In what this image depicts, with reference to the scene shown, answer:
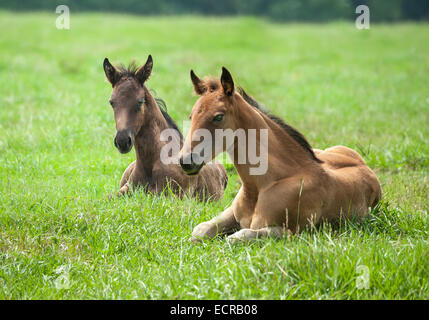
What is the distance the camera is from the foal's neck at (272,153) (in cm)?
509

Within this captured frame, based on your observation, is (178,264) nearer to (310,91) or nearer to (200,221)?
(200,221)

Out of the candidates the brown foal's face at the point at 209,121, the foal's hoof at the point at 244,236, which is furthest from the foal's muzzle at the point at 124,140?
the foal's hoof at the point at 244,236

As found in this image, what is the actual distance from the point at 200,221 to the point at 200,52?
58.3 feet

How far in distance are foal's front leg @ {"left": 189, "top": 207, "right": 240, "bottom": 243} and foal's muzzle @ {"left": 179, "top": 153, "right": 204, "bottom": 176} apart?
0.74 m

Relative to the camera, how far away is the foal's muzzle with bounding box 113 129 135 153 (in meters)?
6.13

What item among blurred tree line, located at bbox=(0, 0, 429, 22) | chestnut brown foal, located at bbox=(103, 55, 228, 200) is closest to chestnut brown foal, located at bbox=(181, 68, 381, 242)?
chestnut brown foal, located at bbox=(103, 55, 228, 200)

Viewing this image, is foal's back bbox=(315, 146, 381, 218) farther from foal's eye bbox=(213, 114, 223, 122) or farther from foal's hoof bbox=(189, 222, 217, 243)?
foal's eye bbox=(213, 114, 223, 122)

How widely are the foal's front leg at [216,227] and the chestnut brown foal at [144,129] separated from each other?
1.17 meters

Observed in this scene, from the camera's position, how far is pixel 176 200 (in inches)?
241

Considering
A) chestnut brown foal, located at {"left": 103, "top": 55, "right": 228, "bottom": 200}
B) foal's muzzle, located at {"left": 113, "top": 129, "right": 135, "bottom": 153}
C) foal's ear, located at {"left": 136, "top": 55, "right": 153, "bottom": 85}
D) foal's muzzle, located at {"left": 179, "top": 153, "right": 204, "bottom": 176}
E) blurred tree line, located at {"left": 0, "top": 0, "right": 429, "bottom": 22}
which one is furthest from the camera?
blurred tree line, located at {"left": 0, "top": 0, "right": 429, "bottom": 22}
